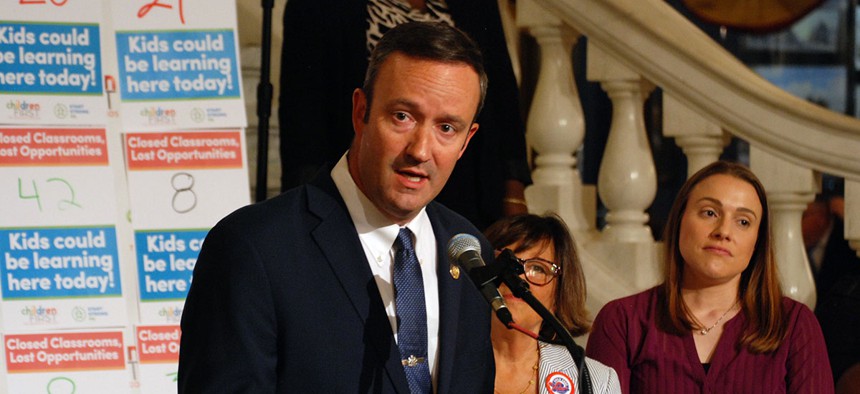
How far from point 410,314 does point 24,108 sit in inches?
70.7


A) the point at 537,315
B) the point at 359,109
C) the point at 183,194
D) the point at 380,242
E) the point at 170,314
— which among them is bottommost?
the point at 170,314

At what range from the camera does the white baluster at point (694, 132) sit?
3.65 meters

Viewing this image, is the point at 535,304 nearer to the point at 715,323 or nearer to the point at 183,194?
the point at 715,323

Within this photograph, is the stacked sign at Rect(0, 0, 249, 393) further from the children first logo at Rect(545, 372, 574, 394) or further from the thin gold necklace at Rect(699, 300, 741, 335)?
the thin gold necklace at Rect(699, 300, 741, 335)

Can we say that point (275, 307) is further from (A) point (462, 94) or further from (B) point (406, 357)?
(A) point (462, 94)

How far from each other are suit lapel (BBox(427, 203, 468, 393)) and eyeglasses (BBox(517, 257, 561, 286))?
689mm

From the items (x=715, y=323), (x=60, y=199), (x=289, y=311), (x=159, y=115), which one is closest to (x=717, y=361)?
(x=715, y=323)

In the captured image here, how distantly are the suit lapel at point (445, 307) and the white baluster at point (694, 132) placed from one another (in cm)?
174

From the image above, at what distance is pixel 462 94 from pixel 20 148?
6.01 feet

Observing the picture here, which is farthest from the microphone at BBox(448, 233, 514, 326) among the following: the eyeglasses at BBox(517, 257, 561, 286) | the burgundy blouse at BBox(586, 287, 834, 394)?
the burgundy blouse at BBox(586, 287, 834, 394)

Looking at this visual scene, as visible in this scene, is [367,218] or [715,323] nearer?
[367,218]

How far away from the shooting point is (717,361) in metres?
2.92

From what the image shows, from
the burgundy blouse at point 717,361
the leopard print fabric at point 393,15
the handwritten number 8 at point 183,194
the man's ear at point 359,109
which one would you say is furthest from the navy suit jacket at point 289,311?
the handwritten number 8 at point 183,194

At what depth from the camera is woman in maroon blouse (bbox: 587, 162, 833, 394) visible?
2916mm
